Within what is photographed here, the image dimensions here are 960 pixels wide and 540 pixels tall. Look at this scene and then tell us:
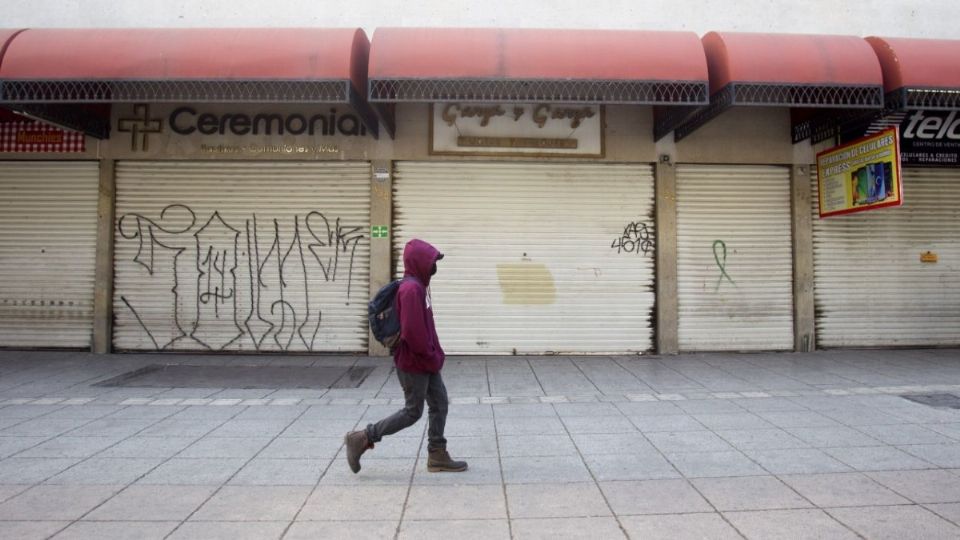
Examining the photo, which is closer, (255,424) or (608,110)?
(255,424)

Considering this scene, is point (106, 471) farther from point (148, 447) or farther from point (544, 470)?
point (544, 470)

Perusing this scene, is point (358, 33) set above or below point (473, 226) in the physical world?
above

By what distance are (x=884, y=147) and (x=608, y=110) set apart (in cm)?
409

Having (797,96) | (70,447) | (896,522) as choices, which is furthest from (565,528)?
(797,96)

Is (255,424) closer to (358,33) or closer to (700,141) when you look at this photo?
(358,33)

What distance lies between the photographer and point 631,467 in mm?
4168

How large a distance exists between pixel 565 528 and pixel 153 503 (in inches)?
102

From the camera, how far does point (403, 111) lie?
9.53 meters

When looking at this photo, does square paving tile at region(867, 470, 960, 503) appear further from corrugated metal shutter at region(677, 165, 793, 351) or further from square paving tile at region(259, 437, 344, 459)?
corrugated metal shutter at region(677, 165, 793, 351)

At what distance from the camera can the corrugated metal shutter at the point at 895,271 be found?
32.2 feet

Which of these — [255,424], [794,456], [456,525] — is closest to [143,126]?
[255,424]

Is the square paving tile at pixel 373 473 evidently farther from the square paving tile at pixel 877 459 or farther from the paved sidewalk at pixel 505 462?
the square paving tile at pixel 877 459

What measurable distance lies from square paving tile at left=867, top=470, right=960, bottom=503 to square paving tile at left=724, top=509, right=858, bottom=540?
0.80 meters

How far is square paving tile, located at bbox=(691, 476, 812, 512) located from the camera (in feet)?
11.3
